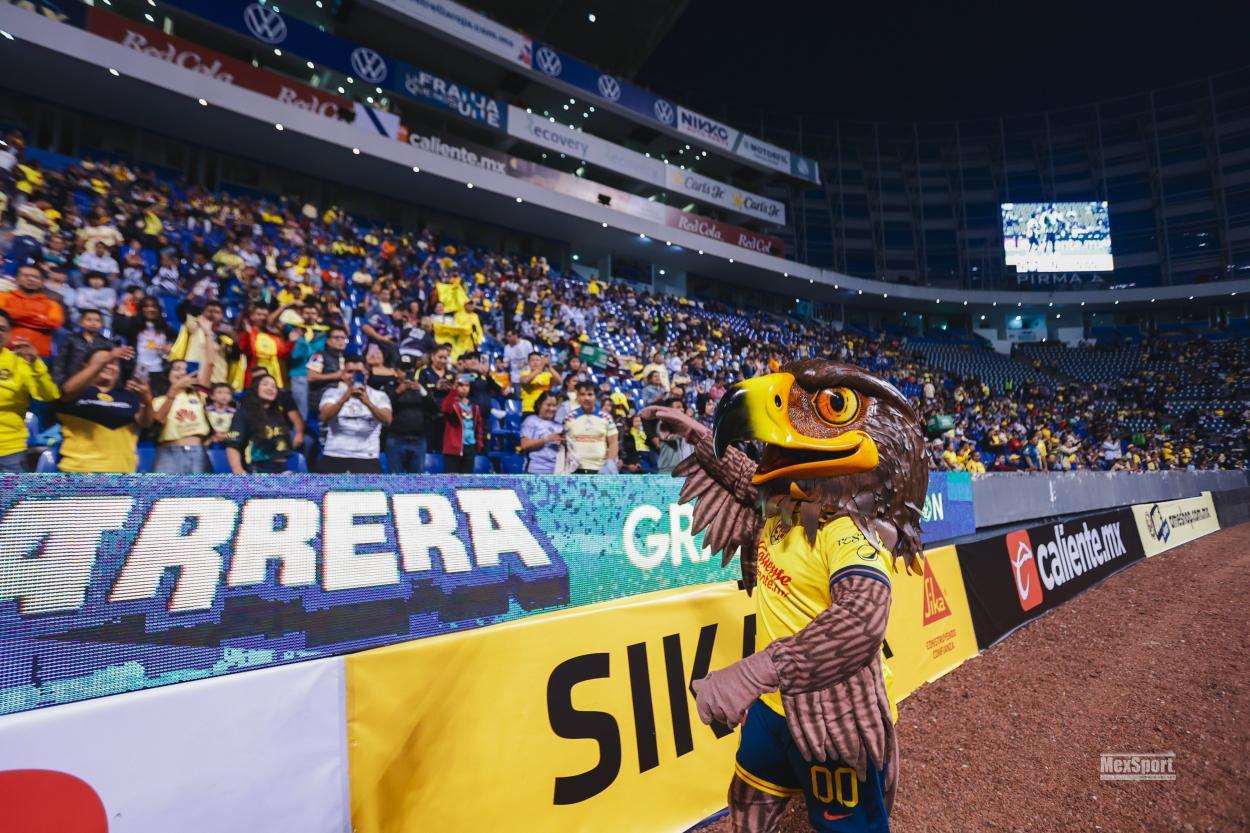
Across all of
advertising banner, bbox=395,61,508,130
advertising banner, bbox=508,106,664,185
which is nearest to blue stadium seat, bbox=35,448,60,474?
advertising banner, bbox=395,61,508,130

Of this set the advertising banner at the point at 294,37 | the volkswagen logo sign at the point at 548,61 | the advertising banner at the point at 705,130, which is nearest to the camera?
the advertising banner at the point at 294,37

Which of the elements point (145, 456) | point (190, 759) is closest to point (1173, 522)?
point (190, 759)

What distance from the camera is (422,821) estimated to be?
190 centimetres

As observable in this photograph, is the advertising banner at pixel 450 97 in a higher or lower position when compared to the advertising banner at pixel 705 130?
lower

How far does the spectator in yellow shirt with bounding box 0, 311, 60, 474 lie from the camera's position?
4.16 m

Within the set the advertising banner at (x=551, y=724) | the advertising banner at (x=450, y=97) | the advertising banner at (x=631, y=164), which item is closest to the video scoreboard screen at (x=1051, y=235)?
the advertising banner at (x=631, y=164)

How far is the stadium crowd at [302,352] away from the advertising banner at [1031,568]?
1678mm

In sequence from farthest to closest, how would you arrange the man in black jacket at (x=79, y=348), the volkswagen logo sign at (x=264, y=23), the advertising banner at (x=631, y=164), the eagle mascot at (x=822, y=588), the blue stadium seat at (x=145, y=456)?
the advertising banner at (x=631, y=164)
the volkswagen logo sign at (x=264, y=23)
the blue stadium seat at (x=145, y=456)
the man in black jacket at (x=79, y=348)
the eagle mascot at (x=822, y=588)

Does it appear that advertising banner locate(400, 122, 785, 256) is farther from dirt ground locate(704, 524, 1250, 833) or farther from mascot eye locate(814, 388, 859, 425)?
mascot eye locate(814, 388, 859, 425)

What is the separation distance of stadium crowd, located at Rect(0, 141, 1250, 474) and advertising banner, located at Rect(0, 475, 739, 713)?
1632 mm

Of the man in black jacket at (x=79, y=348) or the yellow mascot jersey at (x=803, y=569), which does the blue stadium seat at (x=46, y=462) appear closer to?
the man in black jacket at (x=79, y=348)

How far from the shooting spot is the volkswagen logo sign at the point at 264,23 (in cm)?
1719

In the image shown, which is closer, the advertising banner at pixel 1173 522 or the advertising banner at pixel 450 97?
the advertising banner at pixel 1173 522

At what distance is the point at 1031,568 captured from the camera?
657 centimetres
